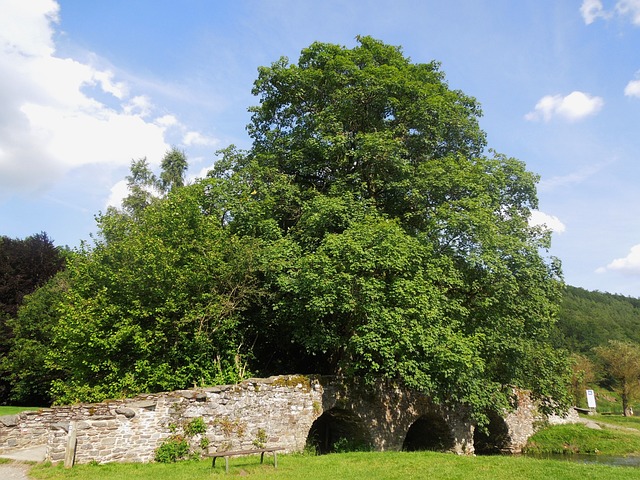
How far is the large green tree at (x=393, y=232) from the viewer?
1501 cm

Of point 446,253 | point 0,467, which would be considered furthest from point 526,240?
point 0,467

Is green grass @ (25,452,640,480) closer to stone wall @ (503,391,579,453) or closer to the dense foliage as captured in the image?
the dense foliage

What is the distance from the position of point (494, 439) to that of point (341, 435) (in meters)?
11.2

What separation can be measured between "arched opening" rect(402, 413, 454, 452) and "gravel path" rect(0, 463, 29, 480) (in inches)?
548

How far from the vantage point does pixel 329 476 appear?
35.7ft

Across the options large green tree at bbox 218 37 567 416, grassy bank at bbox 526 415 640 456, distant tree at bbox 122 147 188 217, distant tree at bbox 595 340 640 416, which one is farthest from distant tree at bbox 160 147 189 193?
distant tree at bbox 595 340 640 416

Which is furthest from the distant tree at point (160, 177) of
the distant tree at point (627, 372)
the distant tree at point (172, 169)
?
the distant tree at point (627, 372)

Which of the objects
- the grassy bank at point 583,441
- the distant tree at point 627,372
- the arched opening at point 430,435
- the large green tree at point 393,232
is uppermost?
the large green tree at point 393,232

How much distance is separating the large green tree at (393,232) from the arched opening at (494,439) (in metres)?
5.06

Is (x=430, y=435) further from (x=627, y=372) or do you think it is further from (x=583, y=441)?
(x=627, y=372)

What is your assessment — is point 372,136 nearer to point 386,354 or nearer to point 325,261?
point 325,261

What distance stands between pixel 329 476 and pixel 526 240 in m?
12.5

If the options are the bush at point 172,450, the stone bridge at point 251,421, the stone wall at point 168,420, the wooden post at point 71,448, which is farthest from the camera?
the bush at point 172,450

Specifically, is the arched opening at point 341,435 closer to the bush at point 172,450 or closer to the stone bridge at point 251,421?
the stone bridge at point 251,421
